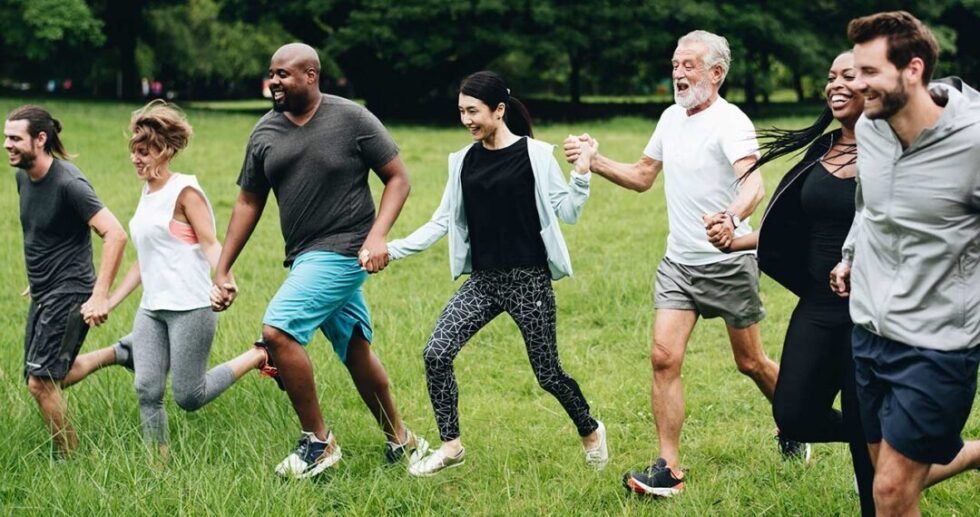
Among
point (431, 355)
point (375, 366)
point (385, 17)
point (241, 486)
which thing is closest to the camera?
point (241, 486)

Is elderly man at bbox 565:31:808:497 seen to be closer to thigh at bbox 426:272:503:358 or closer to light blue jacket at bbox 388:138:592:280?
light blue jacket at bbox 388:138:592:280

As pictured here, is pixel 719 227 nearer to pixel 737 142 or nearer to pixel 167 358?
pixel 737 142

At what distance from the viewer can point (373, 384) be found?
6.20 metres

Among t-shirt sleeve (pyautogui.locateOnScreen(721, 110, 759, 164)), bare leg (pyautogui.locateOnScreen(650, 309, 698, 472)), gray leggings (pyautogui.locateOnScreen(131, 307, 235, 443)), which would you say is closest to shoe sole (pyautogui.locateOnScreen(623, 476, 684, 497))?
bare leg (pyautogui.locateOnScreen(650, 309, 698, 472))

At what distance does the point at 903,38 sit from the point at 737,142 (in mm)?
1810

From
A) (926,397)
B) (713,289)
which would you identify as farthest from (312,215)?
(926,397)

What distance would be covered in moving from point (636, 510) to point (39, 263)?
3.48m

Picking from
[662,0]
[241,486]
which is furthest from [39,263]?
[662,0]

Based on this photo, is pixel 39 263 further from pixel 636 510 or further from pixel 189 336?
pixel 636 510

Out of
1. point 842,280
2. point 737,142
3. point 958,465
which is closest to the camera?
point 842,280

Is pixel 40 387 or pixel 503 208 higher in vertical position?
pixel 503 208

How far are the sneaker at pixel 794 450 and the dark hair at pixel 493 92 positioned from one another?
2059 millimetres

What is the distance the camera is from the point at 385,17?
108 ft

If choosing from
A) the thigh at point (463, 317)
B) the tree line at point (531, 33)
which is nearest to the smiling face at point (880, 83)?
the thigh at point (463, 317)
